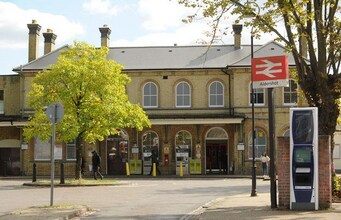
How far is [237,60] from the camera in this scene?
138 ft

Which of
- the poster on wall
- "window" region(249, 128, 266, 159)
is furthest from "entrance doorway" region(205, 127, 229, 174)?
the poster on wall

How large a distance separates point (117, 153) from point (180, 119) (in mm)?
5652

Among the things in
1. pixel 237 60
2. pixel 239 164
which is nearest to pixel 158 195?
pixel 239 164

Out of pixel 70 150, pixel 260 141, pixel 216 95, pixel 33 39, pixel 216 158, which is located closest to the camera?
pixel 260 141

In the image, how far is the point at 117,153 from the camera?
41656 mm

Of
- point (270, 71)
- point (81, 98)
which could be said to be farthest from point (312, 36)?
point (81, 98)

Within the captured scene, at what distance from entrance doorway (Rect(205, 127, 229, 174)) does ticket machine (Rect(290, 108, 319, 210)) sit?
85.4ft

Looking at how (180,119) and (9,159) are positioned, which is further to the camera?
(9,159)

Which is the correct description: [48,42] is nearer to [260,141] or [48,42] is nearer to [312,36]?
[260,141]

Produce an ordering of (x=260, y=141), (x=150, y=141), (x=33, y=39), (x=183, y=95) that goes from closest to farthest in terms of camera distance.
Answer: (x=260, y=141), (x=150, y=141), (x=183, y=95), (x=33, y=39)

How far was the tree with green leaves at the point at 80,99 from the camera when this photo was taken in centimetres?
2970

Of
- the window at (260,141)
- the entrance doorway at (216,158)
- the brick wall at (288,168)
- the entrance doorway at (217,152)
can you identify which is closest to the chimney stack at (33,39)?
the entrance doorway at (217,152)

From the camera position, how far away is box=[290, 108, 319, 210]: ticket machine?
Result: 48.0ft

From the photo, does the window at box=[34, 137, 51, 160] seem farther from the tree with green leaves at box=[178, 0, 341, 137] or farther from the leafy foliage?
the tree with green leaves at box=[178, 0, 341, 137]
